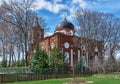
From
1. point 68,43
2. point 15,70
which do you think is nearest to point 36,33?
point 68,43

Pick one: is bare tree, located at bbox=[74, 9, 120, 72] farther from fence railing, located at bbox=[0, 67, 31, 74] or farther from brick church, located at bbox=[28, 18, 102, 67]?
fence railing, located at bbox=[0, 67, 31, 74]

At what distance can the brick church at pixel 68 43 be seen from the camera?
56331mm

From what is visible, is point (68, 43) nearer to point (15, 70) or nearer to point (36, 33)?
point (36, 33)

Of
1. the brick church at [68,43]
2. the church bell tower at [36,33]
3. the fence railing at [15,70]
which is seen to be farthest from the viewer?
the brick church at [68,43]

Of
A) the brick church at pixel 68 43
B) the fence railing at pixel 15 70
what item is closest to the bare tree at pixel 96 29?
the brick church at pixel 68 43

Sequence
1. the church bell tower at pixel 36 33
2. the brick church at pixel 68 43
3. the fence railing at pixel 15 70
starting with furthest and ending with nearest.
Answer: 1. the brick church at pixel 68 43
2. the church bell tower at pixel 36 33
3. the fence railing at pixel 15 70

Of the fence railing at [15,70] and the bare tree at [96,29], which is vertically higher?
the bare tree at [96,29]

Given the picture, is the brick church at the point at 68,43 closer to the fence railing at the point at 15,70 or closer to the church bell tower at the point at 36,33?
the church bell tower at the point at 36,33

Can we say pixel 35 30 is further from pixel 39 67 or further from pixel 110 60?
pixel 110 60

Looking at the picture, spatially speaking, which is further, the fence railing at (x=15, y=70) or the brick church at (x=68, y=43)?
the brick church at (x=68, y=43)

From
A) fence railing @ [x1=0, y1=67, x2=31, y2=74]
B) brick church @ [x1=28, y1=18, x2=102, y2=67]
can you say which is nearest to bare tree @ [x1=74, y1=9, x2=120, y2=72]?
brick church @ [x1=28, y1=18, x2=102, y2=67]

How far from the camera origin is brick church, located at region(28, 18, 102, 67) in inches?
2218

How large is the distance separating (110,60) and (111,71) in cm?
196

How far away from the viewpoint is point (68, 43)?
61.1 meters
